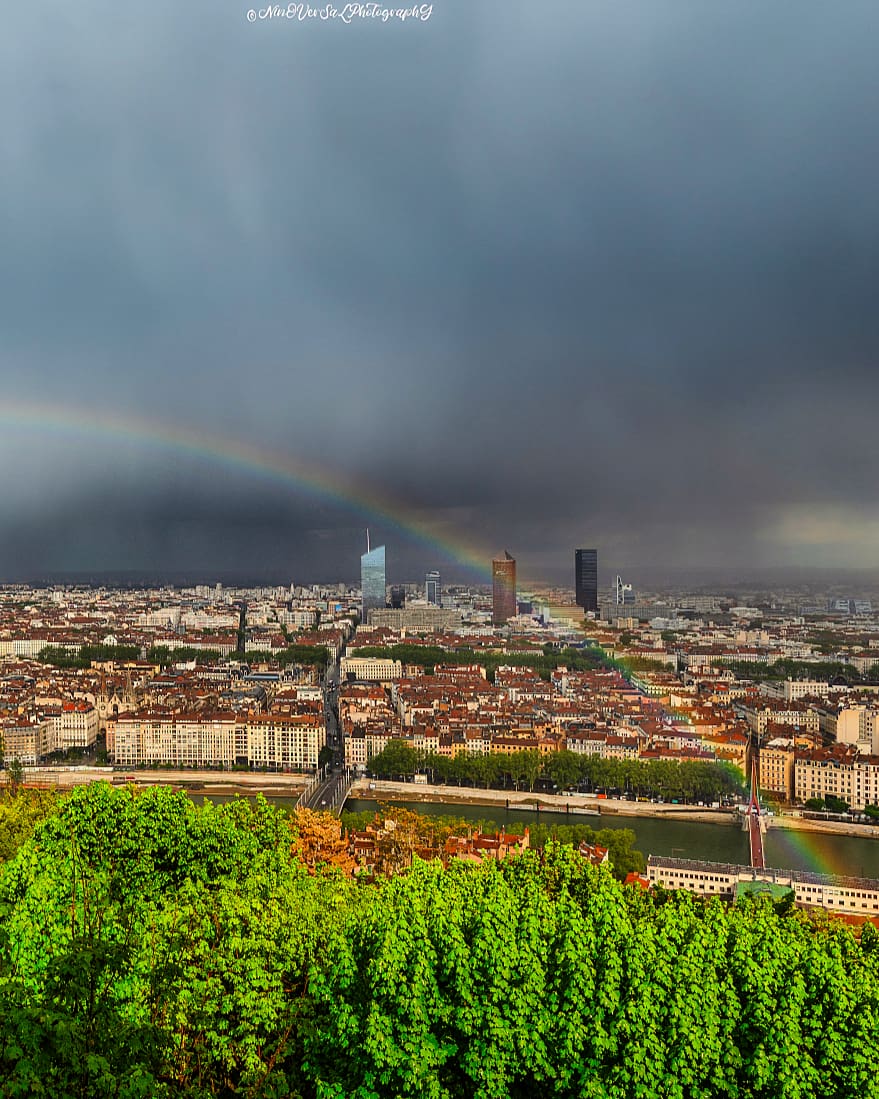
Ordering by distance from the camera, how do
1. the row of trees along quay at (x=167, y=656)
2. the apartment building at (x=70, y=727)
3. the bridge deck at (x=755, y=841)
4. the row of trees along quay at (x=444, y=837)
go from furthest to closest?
the row of trees along quay at (x=167, y=656) < the apartment building at (x=70, y=727) < the bridge deck at (x=755, y=841) < the row of trees along quay at (x=444, y=837)

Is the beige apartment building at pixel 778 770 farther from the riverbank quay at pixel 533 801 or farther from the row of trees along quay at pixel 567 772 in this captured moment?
the riverbank quay at pixel 533 801

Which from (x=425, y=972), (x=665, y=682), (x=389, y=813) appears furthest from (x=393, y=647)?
(x=425, y=972)

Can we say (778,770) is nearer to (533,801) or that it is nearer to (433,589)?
(533,801)

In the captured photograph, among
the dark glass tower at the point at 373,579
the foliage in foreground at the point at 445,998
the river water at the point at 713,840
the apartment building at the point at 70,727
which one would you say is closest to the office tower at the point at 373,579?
the dark glass tower at the point at 373,579

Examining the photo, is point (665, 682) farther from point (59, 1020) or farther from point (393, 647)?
point (59, 1020)

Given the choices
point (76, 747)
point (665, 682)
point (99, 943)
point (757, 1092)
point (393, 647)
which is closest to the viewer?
point (99, 943)

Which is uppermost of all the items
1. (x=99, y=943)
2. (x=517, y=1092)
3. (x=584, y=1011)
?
(x=99, y=943)

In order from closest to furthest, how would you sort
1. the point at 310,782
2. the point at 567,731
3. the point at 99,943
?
1. the point at 99,943
2. the point at 310,782
3. the point at 567,731

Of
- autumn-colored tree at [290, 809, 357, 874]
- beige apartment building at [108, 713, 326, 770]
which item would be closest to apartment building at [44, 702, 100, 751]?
beige apartment building at [108, 713, 326, 770]
